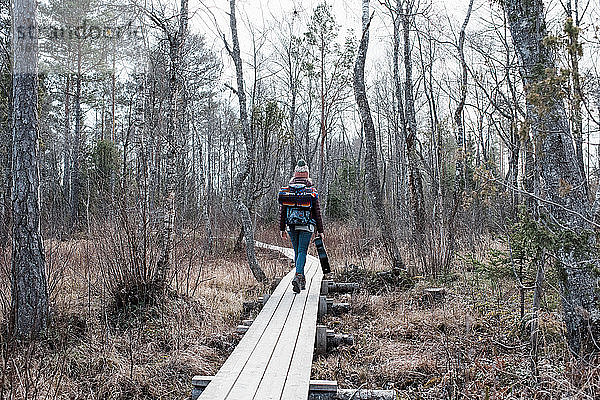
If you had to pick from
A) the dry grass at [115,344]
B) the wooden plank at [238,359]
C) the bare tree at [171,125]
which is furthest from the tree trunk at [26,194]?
the wooden plank at [238,359]

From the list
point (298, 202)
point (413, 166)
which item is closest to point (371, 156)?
point (413, 166)

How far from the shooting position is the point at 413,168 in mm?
9078

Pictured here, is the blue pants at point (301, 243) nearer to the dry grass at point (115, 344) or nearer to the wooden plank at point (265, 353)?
the wooden plank at point (265, 353)

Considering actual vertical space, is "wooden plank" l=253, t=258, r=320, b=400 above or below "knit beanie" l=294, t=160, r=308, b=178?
below

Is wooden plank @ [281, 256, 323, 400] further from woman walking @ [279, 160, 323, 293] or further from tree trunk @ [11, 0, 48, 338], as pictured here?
tree trunk @ [11, 0, 48, 338]

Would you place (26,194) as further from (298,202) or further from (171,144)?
(298,202)

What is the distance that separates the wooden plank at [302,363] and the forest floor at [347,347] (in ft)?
1.19

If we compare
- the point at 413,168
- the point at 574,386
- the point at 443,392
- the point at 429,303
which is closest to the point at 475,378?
the point at 443,392

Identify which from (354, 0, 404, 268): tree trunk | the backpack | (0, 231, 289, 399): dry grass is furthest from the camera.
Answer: (354, 0, 404, 268): tree trunk

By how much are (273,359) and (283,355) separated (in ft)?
0.45

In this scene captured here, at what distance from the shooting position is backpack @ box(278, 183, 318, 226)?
21.7ft

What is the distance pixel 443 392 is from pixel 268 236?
41.3 feet

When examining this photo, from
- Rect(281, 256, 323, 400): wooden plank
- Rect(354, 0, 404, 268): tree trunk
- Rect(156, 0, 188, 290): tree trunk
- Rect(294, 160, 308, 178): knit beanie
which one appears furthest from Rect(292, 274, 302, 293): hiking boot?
Rect(354, 0, 404, 268): tree trunk

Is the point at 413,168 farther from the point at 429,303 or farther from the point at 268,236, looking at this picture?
the point at 268,236
